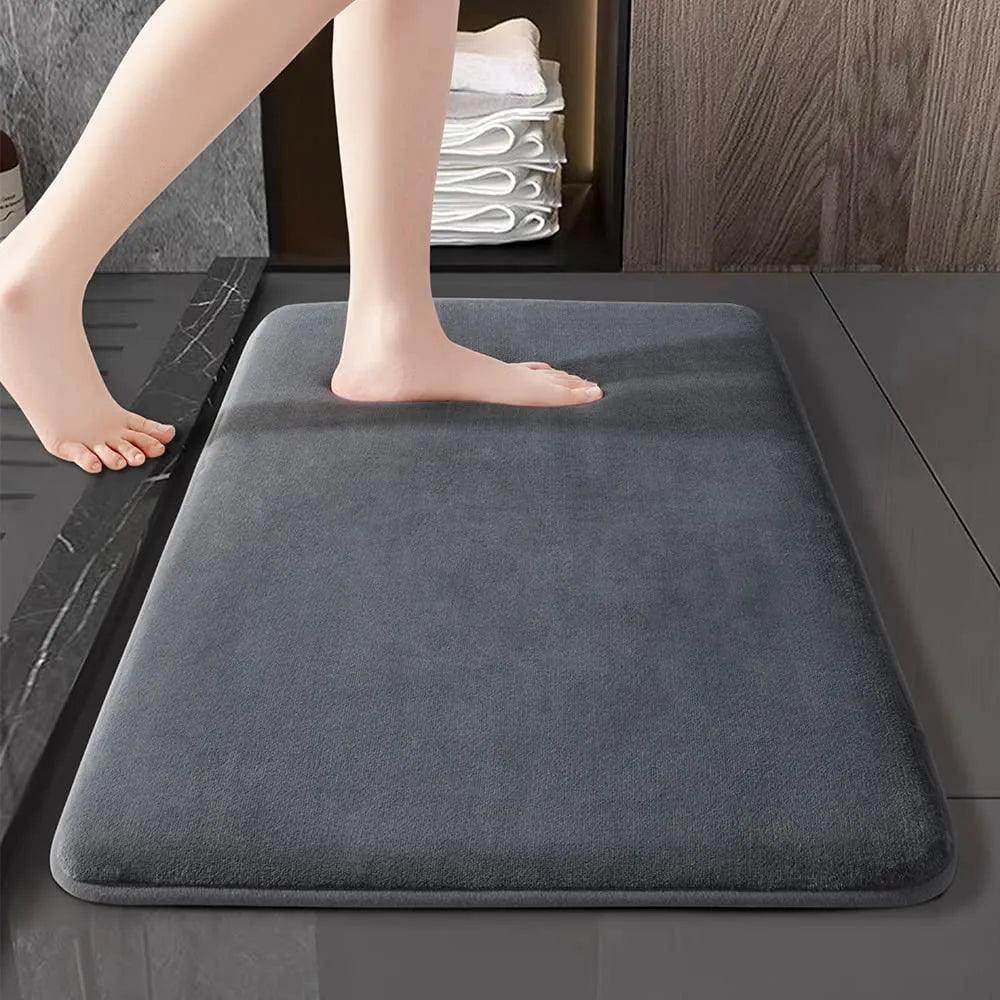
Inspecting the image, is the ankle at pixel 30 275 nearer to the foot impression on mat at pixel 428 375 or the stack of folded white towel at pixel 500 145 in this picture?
the foot impression on mat at pixel 428 375

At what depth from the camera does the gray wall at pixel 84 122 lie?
5.74ft

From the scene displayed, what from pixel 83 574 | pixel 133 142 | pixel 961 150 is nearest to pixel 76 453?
pixel 83 574

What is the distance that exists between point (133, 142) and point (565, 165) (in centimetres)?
109

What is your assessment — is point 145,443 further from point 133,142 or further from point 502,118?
point 502,118

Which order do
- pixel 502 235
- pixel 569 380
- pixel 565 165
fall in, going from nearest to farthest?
pixel 569 380
pixel 502 235
pixel 565 165

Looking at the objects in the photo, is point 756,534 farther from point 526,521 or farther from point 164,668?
point 164,668

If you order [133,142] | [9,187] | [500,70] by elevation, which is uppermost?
[133,142]

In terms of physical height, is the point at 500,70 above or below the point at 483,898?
above

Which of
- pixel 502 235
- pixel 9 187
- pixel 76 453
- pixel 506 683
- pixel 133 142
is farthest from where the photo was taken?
pixel 502 235

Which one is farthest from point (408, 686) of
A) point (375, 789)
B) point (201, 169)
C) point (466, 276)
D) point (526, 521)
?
point (201, 169)

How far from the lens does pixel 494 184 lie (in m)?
1.85

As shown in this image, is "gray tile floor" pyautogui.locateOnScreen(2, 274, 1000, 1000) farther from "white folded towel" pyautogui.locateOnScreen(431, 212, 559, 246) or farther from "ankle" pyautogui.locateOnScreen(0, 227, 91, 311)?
"white folded towel" pyautogui.locateOnScreen(431, 212, 559, 246)

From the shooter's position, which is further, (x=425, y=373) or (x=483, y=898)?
(x=425, y=373)

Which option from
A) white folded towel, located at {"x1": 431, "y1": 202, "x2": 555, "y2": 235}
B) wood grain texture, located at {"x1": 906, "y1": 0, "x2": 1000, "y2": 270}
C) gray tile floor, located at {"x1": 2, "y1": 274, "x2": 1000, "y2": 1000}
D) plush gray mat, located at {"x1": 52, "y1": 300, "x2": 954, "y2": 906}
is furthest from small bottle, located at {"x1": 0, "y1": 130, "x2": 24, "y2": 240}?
wood grain texture, located at {"x1": 906, "y1": 0, "x2": 1000, "y2": 270}
